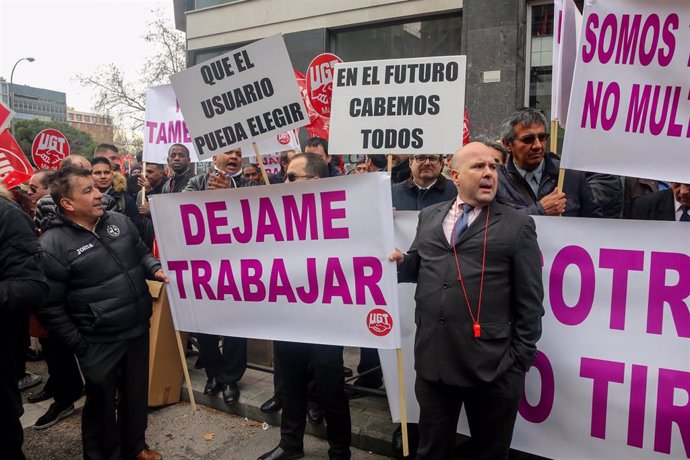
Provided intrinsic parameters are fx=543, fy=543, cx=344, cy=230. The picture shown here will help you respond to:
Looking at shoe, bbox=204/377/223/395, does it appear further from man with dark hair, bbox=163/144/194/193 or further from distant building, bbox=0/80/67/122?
distant building, bbox=0/80/67/122

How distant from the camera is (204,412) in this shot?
4387 millimetres

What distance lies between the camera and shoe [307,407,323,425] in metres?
3.89

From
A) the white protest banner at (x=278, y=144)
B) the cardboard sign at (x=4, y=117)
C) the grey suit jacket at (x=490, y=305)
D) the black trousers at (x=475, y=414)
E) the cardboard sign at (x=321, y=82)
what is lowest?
the black trousers at (x=475, y=414)

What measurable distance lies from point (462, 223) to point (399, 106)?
1034 mm

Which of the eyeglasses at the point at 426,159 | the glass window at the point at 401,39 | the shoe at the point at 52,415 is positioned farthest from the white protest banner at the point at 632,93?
the glass window at the point at 401,39

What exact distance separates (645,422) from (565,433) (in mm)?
388

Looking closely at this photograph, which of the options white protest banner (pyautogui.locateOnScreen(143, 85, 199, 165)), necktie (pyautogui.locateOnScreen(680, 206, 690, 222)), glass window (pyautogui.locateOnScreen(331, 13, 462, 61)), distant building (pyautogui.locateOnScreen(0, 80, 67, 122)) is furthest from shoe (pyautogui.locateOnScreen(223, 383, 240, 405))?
distant building (pyautogui.locateOnScreen(0, 80, 67, 122))

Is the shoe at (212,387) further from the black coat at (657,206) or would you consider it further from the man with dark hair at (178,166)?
the black coat at (657,206)

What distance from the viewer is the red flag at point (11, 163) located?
5375mm

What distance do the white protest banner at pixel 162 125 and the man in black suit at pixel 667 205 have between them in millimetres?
4202

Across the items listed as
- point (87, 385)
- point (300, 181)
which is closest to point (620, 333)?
point (300, 181)

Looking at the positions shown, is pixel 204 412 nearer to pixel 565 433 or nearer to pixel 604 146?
pixel 565 433

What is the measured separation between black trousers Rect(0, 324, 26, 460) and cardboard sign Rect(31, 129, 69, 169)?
7.54 metres

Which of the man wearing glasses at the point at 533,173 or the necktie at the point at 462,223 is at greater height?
the man wearing glasses at the point at 533,173
